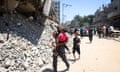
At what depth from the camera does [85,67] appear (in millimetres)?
11523

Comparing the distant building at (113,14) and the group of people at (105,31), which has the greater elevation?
the distant building at (113,14)

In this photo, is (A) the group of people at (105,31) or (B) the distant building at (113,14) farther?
(B) the distant building at (113,14)

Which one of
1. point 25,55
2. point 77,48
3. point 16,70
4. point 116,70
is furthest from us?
point 77,48

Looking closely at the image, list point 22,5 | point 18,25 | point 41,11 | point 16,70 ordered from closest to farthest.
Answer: point 16,70, point 18,25, point 22,5, point 41,11

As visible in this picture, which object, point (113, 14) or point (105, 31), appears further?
point (113, 14)

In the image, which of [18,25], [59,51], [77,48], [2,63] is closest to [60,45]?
[59,51]

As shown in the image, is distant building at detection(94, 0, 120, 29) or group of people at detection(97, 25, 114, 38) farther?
distant building at detection(94, 0, 120, 29)

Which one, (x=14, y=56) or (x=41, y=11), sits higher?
(x=41, y=11)

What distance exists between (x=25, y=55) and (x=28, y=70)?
1.43 m

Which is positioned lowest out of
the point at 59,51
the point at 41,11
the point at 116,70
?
the point at 116,70

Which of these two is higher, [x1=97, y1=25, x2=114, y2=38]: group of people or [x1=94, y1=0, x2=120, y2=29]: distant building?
[x1=94, y1=0, x2=120, y2=29]: distant building

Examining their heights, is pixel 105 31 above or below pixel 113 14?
below

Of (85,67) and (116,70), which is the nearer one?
(116,70)

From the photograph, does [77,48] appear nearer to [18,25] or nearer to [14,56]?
Answer: [14,56]
